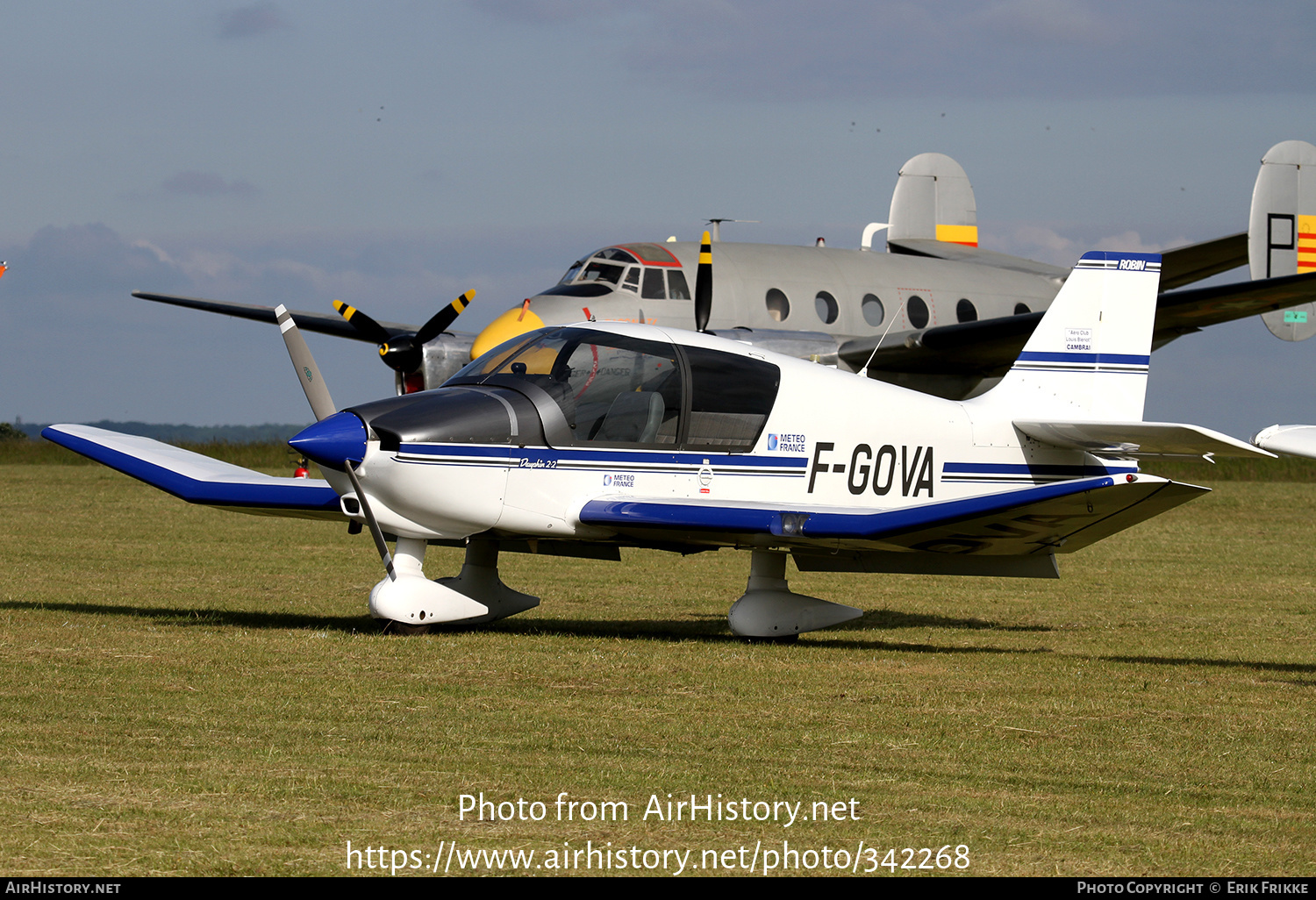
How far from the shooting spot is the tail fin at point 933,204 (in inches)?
1282

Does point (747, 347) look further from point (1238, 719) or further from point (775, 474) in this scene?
point (1238, 719)

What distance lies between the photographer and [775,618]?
10.9 m

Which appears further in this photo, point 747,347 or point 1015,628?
point 1015,628

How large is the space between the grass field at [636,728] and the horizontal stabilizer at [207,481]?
0.89 metres

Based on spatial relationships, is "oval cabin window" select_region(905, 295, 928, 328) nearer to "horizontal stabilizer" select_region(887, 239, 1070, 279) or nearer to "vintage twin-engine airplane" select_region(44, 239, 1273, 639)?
"horizontal stabilizer" select_region(887, 239, 1070, 279)

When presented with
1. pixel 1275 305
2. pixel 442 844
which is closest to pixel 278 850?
pixel 442 844

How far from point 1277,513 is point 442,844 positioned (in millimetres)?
28792

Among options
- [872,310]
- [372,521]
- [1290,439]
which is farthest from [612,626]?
[872,310]

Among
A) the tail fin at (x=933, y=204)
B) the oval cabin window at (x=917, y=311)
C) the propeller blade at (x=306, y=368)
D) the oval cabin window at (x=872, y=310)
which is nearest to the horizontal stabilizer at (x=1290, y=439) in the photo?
the propeller blade at (x=306, y=368)

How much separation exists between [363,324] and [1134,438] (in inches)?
386

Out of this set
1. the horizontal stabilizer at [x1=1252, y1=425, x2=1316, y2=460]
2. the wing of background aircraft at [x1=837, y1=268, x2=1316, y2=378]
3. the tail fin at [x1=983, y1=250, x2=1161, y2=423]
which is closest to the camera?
the horizontal stabilizer at [x1=1252, y1=425, x2=1316, y2=460]

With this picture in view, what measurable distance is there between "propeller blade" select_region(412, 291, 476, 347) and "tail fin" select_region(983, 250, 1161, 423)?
7.49 meters

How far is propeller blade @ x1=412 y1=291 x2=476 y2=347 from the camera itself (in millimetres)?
17375

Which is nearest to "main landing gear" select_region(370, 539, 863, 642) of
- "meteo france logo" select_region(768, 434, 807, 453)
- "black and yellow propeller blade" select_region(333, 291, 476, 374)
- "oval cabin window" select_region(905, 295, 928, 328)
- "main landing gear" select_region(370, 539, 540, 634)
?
"main landing gear" select_region(370, 539, 540, 634)
